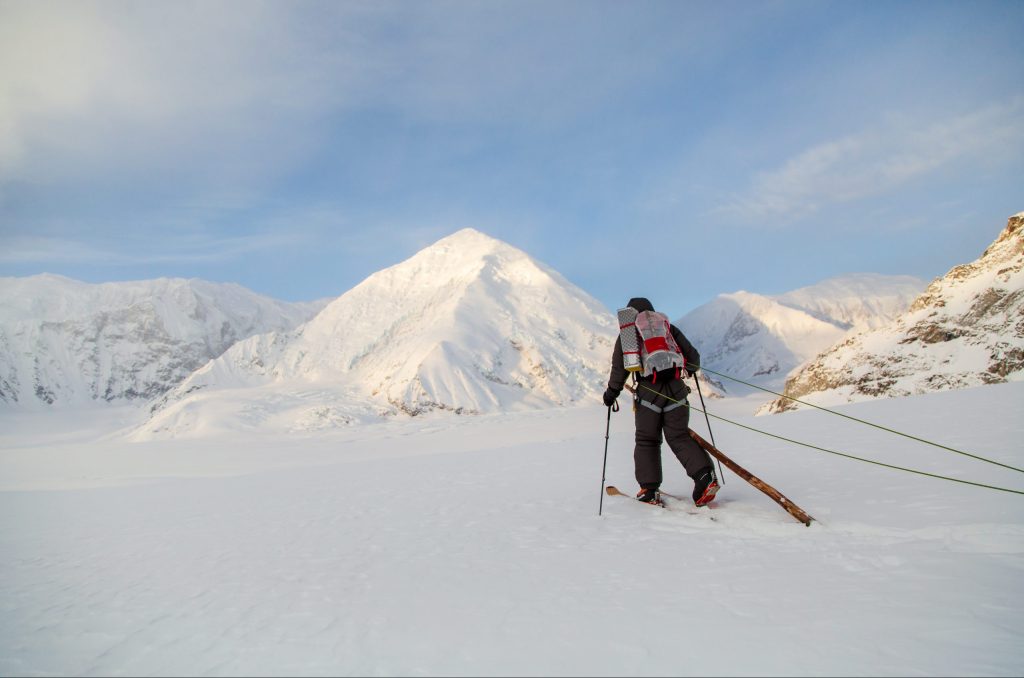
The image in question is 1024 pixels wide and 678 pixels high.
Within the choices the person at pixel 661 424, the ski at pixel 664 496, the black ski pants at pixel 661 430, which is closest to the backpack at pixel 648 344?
the person at pixel 661 424

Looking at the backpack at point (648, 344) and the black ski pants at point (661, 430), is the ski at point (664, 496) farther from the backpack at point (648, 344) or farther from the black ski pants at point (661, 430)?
the backpack at point (648, 344)

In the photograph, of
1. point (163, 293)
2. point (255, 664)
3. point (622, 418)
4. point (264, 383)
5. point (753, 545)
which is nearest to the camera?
point (255, 664)

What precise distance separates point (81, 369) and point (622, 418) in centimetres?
19596

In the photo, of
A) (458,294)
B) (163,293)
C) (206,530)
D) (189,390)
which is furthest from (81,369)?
(206,530)

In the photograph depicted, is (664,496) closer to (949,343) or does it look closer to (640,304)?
(640,304)

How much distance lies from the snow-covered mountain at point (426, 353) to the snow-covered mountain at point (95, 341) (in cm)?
11613

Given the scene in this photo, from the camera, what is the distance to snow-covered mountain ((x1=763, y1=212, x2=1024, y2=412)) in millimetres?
31719

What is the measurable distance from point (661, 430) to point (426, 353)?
201 feet

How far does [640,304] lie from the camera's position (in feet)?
23.2

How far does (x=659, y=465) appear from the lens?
22.4ft

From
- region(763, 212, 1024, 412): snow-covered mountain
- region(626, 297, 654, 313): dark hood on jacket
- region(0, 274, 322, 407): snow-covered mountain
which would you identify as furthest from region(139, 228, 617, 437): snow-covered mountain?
region(0, 274, 322, 407): snow-covered mountain

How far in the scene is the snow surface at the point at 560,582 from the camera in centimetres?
294

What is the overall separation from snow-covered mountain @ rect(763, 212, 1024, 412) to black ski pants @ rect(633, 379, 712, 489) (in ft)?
112

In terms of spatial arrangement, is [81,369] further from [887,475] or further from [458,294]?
[887,475]
